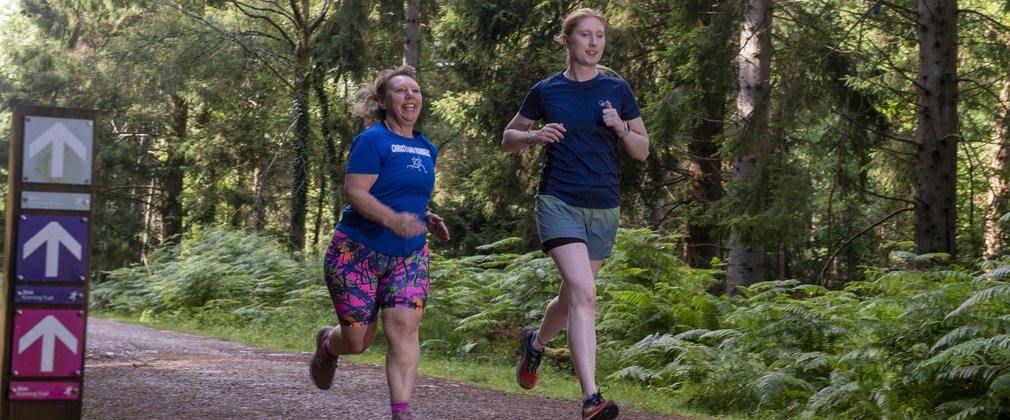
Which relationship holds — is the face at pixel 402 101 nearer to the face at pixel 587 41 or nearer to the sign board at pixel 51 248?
the face at pixel 587 41

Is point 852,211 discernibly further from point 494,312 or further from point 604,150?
point 604,150

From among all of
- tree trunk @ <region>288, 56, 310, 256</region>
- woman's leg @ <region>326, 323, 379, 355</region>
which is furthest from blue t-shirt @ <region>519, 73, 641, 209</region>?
tree trunk @ <region>288, 56, 310, 256</region>

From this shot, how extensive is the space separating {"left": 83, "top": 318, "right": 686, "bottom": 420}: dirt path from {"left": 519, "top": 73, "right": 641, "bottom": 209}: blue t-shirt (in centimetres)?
184

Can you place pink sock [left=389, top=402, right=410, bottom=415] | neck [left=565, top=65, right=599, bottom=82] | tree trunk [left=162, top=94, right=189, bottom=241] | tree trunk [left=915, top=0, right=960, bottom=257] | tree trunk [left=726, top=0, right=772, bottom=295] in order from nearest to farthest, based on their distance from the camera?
pink sock [left=389, top=402, right=410, bottom=415] → neck [left=565, top=65, right=599, bottom=82] → tree trunk [left=915, top=0, right=960, bottom=257] → tree trunk [left=726, top=0, right=772, bottom=295] → tree trunk [left=162, top=94, right=189, bottom=241]

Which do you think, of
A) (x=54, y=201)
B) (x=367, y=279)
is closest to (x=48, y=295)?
(x=54, y=201)

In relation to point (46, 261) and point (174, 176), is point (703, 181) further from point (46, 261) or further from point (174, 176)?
point (174, 176)

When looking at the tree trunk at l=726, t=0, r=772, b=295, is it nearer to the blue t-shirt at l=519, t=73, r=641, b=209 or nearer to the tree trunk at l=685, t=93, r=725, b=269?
the tree trunk at l=685, t=93, r=725, b=269

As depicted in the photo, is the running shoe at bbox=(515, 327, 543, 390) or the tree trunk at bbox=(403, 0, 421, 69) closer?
the running shoe at bbox=(515, 327, 543, 390)

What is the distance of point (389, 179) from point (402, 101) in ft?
1.42

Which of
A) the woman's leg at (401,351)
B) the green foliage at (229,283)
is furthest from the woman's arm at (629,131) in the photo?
the green foliage at (229,283)

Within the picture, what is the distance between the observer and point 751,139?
43.5ft

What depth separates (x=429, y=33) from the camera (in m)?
25.3

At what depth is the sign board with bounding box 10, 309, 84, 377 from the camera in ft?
13.4

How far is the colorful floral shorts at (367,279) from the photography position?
17.8 ft
